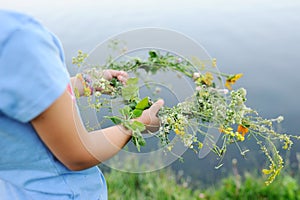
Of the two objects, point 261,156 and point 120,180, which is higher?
point 261,156

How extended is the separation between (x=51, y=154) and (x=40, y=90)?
0.55 feet

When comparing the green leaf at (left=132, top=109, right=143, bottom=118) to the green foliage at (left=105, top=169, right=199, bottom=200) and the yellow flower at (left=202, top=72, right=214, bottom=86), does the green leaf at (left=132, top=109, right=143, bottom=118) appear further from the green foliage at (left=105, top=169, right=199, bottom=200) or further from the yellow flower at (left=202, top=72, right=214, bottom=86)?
the green foliage at (left=105, top=169, right=199, bottom=200)

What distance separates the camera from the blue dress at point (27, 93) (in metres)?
0.67

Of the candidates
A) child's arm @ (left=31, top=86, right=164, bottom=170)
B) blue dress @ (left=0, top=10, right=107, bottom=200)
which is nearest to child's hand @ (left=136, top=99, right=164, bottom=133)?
child's arm @ (left=31, top=86, right=164, bottom=170)

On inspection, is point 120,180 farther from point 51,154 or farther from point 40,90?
point 40,90

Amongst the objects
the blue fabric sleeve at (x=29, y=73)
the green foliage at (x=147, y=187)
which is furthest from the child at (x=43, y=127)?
the green foliage at (x=147, y=187)

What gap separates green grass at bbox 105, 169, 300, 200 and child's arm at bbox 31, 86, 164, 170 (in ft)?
4.22

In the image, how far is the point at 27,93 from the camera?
26.9 inches

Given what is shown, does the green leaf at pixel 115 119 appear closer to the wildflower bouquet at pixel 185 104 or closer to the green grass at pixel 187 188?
the wildflower bouquet at pixel 185 104

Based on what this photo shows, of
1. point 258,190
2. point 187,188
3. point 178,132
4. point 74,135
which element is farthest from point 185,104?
point 187,188

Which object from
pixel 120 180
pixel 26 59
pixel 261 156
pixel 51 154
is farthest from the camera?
pixel 261 156

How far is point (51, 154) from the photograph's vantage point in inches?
31.6

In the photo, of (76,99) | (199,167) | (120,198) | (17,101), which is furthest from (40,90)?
(199,167)

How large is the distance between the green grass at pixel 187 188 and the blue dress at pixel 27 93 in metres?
1.31
